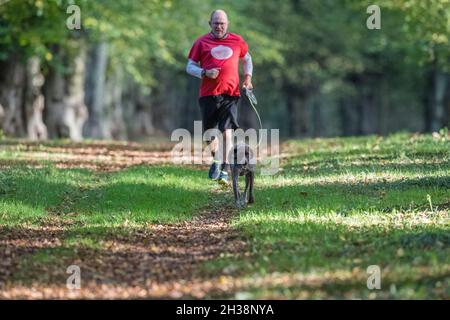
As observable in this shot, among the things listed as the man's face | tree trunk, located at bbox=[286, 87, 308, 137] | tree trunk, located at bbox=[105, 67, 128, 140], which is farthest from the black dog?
tree trunk, located at bbox=[286, 87, 308, 137]

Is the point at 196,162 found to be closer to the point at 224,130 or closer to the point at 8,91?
the point at 224,130

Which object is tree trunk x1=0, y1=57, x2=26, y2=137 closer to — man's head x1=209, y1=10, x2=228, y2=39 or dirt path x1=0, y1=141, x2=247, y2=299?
man's head x1=209, y1=10, x2=228, y2=39

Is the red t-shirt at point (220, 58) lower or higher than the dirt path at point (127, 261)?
higher

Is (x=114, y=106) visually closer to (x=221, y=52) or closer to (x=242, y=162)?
(x=221, y=52)

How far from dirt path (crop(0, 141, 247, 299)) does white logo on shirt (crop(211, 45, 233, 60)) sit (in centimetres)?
266

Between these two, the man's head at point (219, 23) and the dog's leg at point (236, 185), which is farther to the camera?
the man's head at point (219, 23)

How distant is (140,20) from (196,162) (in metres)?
17.5

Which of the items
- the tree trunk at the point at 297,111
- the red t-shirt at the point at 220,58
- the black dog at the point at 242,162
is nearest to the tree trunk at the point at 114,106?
the tree trunk at the point at 297,111

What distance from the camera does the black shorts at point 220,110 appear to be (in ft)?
46.6

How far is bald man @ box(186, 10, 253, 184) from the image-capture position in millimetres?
13859

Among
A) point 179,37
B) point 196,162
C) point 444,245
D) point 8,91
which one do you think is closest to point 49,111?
point 8,91

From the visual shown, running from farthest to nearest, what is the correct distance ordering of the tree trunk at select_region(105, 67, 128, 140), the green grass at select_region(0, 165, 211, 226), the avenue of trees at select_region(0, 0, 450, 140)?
the tree trunk at select_region(105, 67, 128, 140) → the avenue of trees at select_region(0, 0, 450, 140) → the green grass at select_region(0, 165, 211, 226)

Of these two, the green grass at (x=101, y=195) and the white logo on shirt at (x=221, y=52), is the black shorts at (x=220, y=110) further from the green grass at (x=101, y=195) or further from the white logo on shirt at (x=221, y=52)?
the green grass at (x=101, y=195)

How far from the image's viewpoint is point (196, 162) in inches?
807
